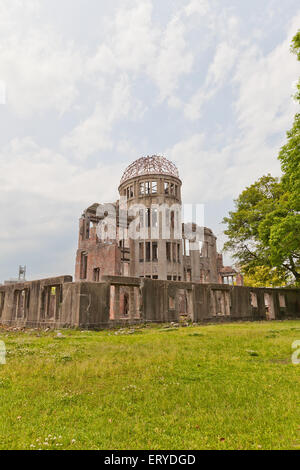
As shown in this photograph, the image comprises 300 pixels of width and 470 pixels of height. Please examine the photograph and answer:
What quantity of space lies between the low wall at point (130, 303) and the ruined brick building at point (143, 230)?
12.6 m

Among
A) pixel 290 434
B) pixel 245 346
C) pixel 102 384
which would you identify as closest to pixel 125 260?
pixel 245 346

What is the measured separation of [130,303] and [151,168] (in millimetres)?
24627

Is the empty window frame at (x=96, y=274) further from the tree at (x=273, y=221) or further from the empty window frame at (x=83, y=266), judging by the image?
the tree at (x=273, y=221)

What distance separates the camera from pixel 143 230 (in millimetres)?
36375

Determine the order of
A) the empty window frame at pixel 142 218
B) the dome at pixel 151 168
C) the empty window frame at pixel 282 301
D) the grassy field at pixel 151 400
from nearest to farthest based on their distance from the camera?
the grassy field at pixel 151 400, the empty window frame at pixel 282 301, the empty window frame at pixel 142 218, the dome at pixel 151 168

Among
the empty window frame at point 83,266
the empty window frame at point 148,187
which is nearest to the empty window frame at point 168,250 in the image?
the empty window frame at point 148,187

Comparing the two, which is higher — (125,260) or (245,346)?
(125,260)

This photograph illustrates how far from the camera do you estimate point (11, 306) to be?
843 inches

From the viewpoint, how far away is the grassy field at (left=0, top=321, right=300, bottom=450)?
132 inches

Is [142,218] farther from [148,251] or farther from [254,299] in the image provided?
[254,299]

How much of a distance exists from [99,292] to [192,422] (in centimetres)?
1254

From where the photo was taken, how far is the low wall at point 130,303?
15586 mm

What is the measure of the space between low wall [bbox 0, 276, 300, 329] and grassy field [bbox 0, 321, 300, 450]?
24.5ft
